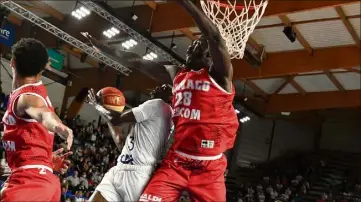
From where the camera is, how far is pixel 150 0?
1434 cm

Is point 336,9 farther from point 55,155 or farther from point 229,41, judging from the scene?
point 55,155

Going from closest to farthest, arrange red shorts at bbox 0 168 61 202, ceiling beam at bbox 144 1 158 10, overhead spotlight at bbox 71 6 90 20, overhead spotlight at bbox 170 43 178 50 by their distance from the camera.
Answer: red shorts at bbox 0 168 61 202
overhead spotlight at bbox 71 6 90 20
ceiling beam at bbox 144 1 158 10
overhead spotlight at bbox 170 43 178 50

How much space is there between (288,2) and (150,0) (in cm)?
392

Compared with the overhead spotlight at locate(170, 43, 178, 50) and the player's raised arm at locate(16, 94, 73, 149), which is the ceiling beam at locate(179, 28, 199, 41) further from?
the player's raised arm at locate(16, 94, 73, 149)

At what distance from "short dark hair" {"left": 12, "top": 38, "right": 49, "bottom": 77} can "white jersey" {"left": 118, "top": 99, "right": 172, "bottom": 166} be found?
117 centimetres

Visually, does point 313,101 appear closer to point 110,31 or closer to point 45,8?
point 110,31

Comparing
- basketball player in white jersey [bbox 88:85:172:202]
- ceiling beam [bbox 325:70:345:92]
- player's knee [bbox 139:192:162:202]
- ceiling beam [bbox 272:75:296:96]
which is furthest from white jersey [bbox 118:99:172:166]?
ceiling beam [bbox 272:75:296:96]

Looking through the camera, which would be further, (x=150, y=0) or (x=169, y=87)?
(x=150, y=0)

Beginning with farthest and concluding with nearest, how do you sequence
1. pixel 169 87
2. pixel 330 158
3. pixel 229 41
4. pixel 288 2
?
pixel 330 158 < pixel 288 2 < pixel 229 41 < pixel 169 87

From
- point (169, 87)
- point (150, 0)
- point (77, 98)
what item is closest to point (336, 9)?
point (150, 0)

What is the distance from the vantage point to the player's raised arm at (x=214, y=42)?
405cm

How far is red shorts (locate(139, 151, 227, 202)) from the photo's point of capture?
437 centimetres

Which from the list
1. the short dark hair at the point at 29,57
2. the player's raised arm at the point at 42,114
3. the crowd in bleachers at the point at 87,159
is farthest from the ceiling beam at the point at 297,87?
the player's raised arm at the point at 42,114

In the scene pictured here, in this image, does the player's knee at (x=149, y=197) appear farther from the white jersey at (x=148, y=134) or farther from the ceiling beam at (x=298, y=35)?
the ceiling beam at (x=298, y=35)
